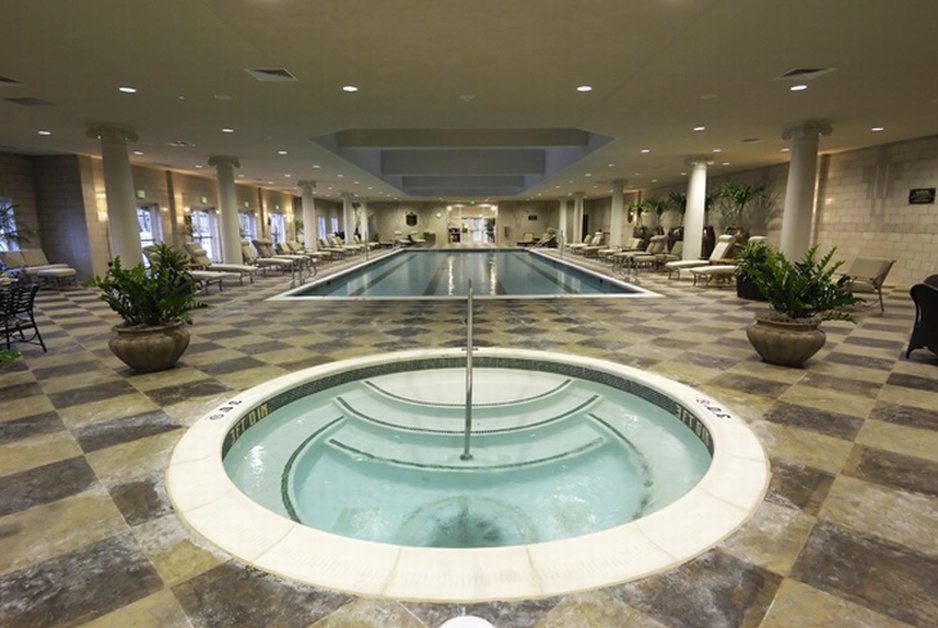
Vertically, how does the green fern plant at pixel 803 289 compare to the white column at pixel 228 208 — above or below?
below

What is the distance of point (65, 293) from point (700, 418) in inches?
437

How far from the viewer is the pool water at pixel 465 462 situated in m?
2.64

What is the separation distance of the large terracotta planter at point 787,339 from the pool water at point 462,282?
419 centimetres

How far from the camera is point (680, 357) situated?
4.34 m

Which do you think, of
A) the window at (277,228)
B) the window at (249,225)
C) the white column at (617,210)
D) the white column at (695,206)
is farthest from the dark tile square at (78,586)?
the window at (277,228)

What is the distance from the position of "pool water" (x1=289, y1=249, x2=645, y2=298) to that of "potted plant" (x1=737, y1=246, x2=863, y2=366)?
4175 mm

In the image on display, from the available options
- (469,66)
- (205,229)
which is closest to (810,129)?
(469,66)

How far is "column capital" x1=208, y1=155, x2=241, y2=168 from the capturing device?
1102 centimetres

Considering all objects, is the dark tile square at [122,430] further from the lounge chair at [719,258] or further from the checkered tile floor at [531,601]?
the lounge chair at [719,258]

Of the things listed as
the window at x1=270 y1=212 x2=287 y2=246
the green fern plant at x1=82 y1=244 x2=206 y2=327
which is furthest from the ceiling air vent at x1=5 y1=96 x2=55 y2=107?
the window at x1=270 y1=212 x2=287 y2=246

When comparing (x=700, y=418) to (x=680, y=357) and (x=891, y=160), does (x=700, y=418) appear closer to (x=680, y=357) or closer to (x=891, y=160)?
(x=680, y=357)

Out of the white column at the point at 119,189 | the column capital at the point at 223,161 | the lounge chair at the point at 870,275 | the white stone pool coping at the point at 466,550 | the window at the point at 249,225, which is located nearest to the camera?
the white stone pool coping at the point at 466,550

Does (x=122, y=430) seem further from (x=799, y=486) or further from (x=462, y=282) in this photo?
(x=462, y=282)

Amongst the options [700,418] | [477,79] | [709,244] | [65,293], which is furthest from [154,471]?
[709,244]
